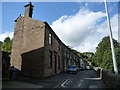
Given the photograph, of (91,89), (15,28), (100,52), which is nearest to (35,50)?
(15,28)

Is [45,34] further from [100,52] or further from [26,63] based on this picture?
[100,52]

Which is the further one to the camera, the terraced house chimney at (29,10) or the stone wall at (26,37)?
the terraced house chimney at (29,10)

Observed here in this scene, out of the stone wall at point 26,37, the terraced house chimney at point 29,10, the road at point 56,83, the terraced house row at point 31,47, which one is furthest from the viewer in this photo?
the terraced house chimney at point 29,10

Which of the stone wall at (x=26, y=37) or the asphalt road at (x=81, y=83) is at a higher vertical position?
the stone wall at (x=26, y=37)

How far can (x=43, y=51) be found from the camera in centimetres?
1636

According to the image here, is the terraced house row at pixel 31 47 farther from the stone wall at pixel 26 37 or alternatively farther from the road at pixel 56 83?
the road at pixel 56 83

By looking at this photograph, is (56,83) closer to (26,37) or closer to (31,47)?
(31,47)

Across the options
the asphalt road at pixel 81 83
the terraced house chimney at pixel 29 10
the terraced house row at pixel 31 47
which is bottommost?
the asphalt road at pixel 81 83

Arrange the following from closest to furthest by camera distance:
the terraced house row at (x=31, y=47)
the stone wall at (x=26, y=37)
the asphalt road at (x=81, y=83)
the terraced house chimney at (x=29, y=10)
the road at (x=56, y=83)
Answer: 1. the road at (x=56, y=83)
2. the asphalt road at (x=81, y=83)
3. the terraced house row at (x=31, y=47)
4. the stone wall at (x=26, y=37)
5. the terraced house chimney at (x=29, y=10)

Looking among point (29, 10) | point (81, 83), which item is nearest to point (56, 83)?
point (81, 83)

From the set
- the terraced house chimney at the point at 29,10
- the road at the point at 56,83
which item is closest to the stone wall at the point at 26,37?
the terraced house chimney at the point at 29,10

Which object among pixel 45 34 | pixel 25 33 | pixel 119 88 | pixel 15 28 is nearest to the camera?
pixel 119 88

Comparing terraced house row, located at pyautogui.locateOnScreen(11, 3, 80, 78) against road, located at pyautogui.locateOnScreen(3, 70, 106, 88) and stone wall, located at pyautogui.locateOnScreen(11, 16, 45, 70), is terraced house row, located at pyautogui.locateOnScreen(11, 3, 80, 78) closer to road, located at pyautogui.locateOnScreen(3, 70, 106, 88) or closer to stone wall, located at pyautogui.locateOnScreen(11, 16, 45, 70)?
stone wall, located at pyautogui.locateOnScreen(11, 16, 45, 70)

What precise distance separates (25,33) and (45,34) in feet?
13.7
